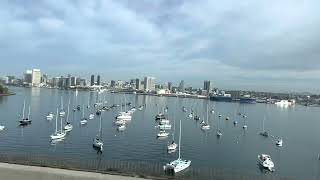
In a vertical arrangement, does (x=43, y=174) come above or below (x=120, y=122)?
above

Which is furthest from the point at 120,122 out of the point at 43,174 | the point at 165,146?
the point at 43,174

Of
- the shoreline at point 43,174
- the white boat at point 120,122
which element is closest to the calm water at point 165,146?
the white boat at point 120,122

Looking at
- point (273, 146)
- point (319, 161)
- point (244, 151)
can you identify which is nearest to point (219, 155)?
point (244, 151)

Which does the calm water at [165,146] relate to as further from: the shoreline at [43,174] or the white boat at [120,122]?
the shoreline at [43,174]

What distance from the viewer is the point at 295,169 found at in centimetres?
5497

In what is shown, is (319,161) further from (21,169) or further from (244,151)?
(21,169)

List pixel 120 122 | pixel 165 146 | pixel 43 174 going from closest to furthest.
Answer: pixel 43 174 → pixel 165 146 → pixel 120 122

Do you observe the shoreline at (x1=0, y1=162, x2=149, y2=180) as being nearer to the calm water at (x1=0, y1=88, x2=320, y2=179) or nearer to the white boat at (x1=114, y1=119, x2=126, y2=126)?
the calm water at (x1=0, y1=88, x2=320, y2=179)

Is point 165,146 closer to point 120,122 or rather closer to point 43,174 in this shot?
point 120,122

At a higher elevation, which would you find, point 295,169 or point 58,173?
point 58,173

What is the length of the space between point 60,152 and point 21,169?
1973 inches

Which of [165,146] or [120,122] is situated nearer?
[165,146]

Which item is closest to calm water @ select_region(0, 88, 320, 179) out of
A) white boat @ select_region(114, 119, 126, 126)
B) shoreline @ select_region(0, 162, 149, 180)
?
white boat @ select_region(114, 119, 126, 126)

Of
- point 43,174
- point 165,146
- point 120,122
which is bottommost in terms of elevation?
point 165,146
